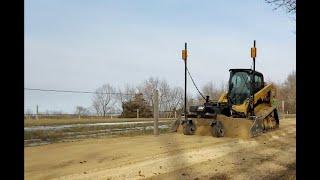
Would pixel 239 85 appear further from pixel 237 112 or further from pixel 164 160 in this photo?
pixel 164 160

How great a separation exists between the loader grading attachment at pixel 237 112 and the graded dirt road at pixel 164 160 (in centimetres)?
192

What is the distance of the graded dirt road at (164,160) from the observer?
8.60 meters

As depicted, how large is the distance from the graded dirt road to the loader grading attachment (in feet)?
6.31

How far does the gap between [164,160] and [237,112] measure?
8225 mm

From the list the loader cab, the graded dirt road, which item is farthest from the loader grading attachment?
the graded dirt road

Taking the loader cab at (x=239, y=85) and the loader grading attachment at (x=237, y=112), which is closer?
the loader grading attachment at (x=237, y=112)

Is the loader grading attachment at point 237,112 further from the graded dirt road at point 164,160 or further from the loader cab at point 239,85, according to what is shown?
the graded dirt road at point 164,160

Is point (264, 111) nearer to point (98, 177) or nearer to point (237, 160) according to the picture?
point (237, 160)

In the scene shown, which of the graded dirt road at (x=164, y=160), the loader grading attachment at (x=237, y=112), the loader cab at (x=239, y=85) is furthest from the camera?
the loader cab at (x=239, y=85)

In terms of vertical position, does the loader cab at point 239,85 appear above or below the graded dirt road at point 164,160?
above

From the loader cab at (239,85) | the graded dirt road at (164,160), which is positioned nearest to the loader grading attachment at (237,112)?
the loader cab at (239,85)

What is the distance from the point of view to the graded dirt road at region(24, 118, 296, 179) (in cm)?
860

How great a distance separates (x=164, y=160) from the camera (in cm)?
1028
